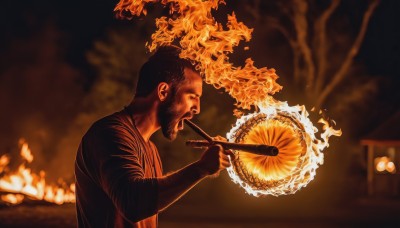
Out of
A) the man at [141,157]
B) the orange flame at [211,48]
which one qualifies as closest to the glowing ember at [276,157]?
the orange flame at [211,48]

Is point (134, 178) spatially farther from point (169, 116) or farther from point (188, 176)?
point (169, 116)

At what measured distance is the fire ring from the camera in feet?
12.3

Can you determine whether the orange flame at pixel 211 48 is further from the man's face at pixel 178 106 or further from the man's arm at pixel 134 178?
the man's arm at pixel 134 178

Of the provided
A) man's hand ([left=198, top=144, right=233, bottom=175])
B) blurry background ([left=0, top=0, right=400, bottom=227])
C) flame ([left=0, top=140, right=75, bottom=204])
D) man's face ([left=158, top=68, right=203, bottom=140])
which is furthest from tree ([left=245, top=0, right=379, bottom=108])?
man's hand ([left=198, top=144, right=233, bottom=175])

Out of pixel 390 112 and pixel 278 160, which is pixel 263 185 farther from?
pixel 390 112

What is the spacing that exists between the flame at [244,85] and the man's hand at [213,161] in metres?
0.64

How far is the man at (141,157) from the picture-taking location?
293 centimetres

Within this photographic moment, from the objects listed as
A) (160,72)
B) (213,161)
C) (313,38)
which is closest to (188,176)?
(213,161)

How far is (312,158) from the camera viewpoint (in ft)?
12.8

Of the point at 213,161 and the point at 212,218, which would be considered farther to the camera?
the point at 212,218

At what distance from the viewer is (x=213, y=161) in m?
3.07

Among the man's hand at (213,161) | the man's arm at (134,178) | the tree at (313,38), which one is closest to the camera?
the man's arm at (134,178)

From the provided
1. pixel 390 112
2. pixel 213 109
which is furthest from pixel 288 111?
pixel 390 112

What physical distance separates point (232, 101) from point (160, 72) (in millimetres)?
22145
